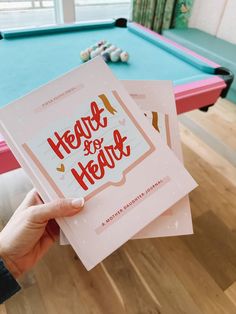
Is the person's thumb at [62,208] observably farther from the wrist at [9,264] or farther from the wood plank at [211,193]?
the wood plank at [211,193]

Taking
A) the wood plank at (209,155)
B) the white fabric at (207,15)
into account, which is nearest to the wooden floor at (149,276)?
Result: the wood plank at (209,155)

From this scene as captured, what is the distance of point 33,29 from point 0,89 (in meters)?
0.68

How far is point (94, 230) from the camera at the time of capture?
0.53m

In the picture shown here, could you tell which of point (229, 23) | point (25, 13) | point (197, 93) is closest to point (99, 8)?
point (25, 13)

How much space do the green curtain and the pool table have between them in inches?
41.0

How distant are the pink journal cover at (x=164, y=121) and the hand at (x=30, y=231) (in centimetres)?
21

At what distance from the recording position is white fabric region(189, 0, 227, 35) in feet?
8.29

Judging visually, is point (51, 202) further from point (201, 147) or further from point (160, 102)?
point (201, 147)

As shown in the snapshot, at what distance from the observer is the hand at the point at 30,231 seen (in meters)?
0.52

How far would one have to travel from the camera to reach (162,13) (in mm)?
2588

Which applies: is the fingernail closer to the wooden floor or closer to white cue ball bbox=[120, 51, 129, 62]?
the wooden floor

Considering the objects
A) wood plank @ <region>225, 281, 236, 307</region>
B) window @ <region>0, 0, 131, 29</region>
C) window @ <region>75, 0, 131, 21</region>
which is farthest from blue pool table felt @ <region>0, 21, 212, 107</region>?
window @ <region>75, 0, 131, 21</region>

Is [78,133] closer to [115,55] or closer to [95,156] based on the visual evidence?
[95,156]

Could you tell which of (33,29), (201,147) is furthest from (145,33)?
(201,147)
